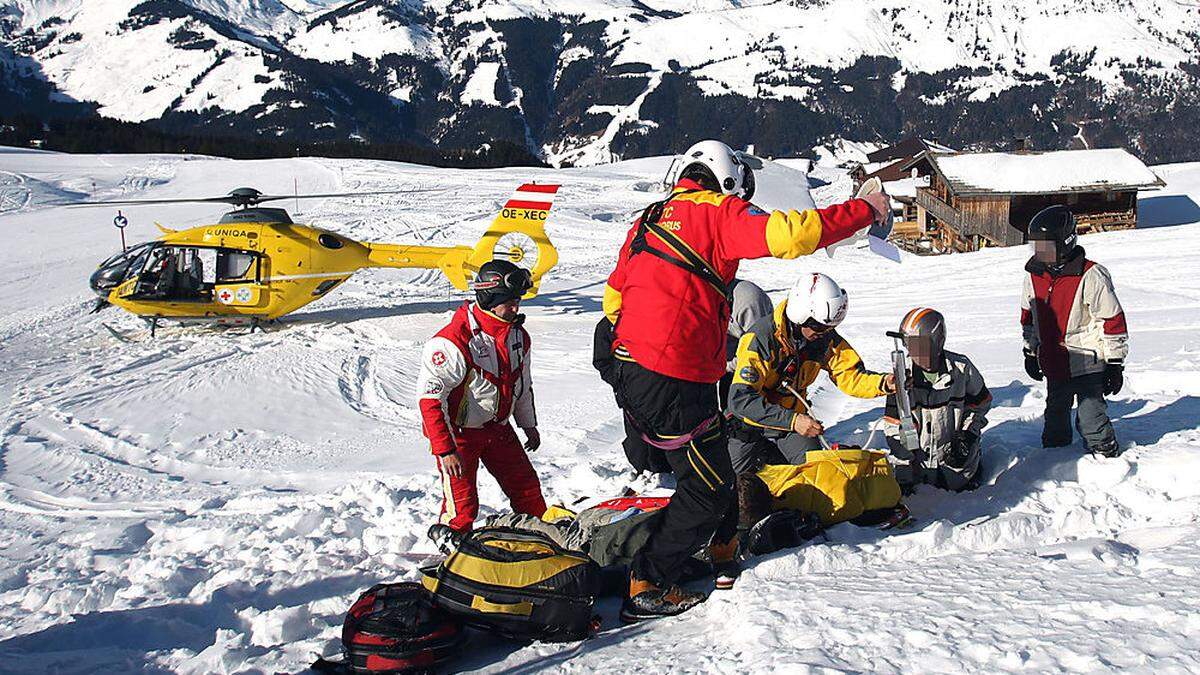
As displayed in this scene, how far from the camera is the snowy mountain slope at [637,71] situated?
434 ft

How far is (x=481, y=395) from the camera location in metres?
4.55

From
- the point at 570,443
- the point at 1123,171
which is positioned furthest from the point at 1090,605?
the point at 1123,171

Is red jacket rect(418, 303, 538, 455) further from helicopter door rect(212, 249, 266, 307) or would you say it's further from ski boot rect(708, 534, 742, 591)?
helicopter door rect(212, 249, 266, 307)

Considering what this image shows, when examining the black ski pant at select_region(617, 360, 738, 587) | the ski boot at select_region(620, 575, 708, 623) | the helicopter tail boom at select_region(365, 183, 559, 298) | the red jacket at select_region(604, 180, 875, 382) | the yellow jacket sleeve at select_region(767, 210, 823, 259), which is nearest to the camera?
the yellow jacket sleeve at select_region(767, 210, 823, 259)

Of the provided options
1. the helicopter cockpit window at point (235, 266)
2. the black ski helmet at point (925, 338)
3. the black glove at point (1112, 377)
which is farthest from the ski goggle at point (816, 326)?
the helicopter cockpit window at point (235, 266)

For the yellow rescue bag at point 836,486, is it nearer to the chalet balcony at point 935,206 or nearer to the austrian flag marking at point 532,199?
the austrian flag marking at point 532,199

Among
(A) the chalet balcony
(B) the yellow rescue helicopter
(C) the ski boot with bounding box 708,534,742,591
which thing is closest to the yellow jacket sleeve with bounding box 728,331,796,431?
(C) the ski boot with bounding box 708,534,742,591

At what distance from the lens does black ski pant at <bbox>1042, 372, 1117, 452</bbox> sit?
192 inches

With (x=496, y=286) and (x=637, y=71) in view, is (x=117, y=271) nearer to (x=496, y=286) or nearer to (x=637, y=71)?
(x=496, y=286)

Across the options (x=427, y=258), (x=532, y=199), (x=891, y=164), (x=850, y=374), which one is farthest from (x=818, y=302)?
(x=891, y=164)

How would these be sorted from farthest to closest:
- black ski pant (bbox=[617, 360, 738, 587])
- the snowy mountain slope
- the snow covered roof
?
the snowy mountain slope → the snow covered roof → black ski pant (bbox=[617, 360, 738, 587])

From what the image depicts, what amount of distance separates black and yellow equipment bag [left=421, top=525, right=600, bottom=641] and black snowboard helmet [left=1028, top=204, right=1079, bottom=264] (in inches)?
134

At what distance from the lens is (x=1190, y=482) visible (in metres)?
4.45

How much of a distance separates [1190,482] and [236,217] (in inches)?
479
